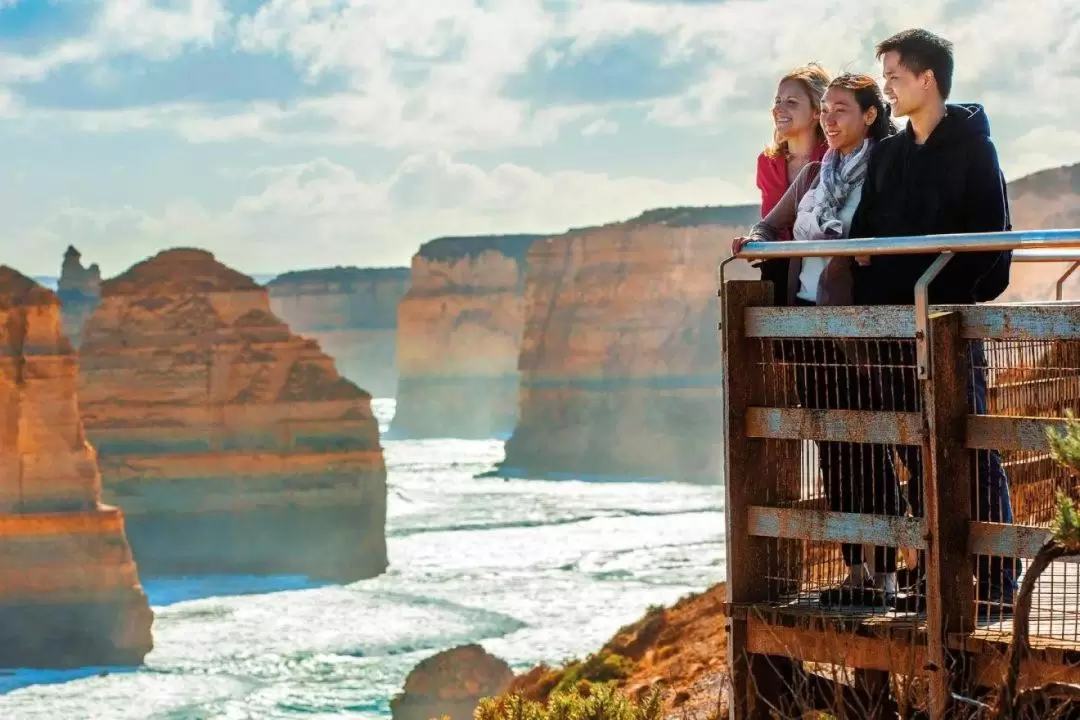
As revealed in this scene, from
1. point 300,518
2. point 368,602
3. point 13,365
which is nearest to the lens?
point 13,365

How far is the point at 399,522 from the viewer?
261 feet

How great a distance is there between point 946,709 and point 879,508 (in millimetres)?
665

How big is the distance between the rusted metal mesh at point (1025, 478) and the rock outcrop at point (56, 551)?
37.1 meters

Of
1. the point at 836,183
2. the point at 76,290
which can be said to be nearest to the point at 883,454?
the point at 836,183

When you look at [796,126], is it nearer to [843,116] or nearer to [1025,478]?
[843,116]

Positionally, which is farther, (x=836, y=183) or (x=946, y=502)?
(x=836, y=183)

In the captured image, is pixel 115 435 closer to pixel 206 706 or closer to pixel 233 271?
pixel 233 271

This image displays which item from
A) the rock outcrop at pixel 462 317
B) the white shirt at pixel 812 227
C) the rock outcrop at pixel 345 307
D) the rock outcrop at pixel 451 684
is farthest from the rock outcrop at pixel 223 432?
the rock outcrop at pixel 345 307

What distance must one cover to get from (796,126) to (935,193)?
84 cm

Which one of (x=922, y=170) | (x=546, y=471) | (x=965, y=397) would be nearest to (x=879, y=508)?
(x=965, y=397)

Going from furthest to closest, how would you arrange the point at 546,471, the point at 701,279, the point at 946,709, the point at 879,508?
the point at 546,471 < the point at 701,279 < the point at 879,508 < the point at 946,709

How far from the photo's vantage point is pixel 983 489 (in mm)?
5176

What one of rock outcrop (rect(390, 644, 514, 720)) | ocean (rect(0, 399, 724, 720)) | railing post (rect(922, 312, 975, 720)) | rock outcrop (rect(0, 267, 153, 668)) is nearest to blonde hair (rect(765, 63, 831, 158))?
railing post (rect(922, 312, 975, 720))

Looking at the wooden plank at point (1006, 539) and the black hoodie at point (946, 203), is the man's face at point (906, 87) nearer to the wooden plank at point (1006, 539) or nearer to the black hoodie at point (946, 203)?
the black hoodie at point (946, 203)
